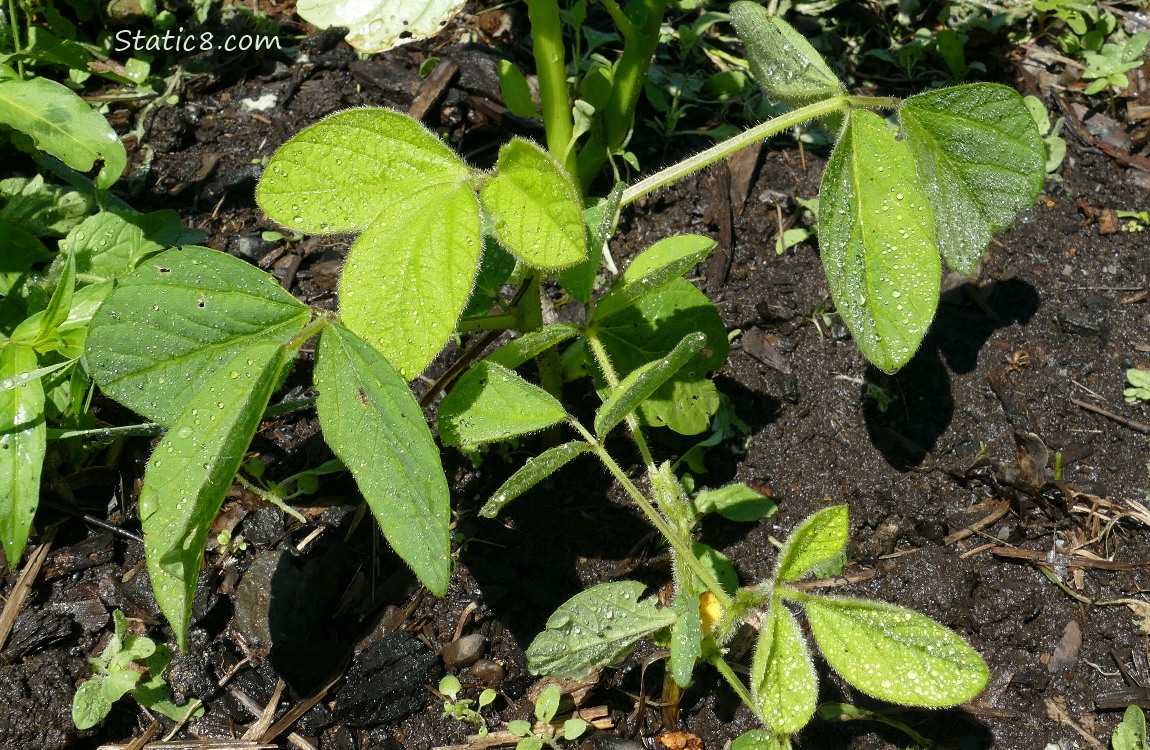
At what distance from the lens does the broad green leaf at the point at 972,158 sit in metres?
1.62

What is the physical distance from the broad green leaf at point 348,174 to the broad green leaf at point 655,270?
0.36 metres

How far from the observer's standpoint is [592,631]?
1.51m

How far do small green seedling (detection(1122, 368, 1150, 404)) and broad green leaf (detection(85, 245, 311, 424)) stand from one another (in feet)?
6.44

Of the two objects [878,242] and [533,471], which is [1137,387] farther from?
[533,471]

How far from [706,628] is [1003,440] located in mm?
995

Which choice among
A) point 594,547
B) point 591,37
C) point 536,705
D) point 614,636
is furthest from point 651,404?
point 591,37

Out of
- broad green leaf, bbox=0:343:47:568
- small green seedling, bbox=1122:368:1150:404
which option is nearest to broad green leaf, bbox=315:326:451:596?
broad green leaf, bbox=0:343:47:568

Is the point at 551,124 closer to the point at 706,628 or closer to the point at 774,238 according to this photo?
the point at 774,238

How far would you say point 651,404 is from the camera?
1855 mm

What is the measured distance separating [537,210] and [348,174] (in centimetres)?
31

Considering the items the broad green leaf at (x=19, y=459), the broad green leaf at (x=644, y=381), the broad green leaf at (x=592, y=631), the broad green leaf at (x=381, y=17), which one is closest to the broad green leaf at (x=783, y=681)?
the broad green leaf at (x=592, y=631)

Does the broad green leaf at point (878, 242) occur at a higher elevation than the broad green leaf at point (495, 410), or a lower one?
higher

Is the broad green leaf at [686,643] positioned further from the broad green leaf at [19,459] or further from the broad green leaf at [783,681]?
the broad green leaf at [19,459]

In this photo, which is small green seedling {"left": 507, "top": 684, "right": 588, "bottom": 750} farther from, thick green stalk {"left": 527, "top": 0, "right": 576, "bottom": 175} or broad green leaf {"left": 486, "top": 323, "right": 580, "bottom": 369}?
thick green stalk {"left": 527, "top": 0, "right": 576, "bottom": 175}
